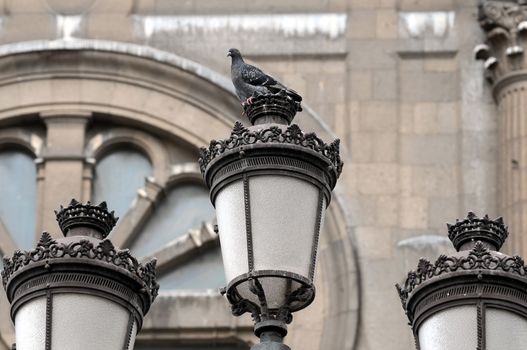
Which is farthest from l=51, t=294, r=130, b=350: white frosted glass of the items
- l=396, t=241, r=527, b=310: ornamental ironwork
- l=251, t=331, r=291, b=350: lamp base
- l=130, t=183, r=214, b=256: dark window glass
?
l=130, t=183, r=214, b=256: dark window glass

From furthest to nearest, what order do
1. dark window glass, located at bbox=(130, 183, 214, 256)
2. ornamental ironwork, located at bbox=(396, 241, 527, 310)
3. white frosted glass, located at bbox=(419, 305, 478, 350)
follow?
1. dark window glass, located at bbox=(130, 183, 214, 256)
2. ornamental ironwork, located at bbox=(396, 241, 527, 310)
3. white frosted glass, located at bbox=(419, 305, 478, 350)

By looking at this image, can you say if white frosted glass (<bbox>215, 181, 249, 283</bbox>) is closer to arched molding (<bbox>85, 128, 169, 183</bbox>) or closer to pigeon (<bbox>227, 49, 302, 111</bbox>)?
pigeon (<bbox>227, 49, 302, 111</bbox>)

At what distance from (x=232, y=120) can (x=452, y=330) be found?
1191 cm

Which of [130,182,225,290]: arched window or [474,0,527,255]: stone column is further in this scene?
[130,182,225,290]: arched window

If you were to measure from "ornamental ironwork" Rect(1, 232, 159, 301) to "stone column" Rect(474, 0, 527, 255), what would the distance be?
35.8 feet

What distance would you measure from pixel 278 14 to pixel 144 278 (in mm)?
12080

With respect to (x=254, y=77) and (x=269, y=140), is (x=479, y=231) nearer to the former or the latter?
(x=269, y=140)

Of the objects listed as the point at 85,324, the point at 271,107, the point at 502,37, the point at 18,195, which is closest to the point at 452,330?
the point at 271,107

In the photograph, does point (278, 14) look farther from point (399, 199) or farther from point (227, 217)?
point (227, 217)

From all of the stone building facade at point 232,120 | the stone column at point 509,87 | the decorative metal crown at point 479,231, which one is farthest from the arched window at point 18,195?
the decorative metal crown at point 479,231

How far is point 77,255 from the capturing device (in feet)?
36.4

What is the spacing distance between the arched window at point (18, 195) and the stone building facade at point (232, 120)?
0.02 metres

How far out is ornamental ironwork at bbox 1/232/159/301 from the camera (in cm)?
1112

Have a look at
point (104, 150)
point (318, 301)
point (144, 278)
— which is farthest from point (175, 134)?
point (144, 278)
